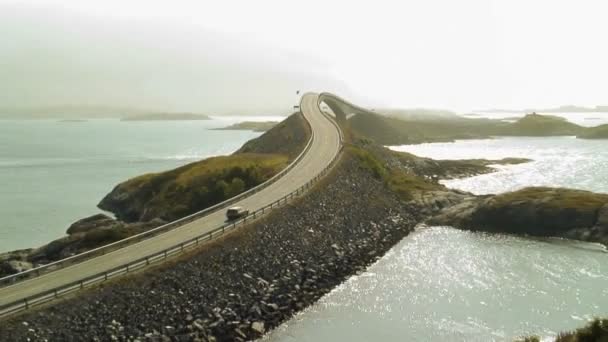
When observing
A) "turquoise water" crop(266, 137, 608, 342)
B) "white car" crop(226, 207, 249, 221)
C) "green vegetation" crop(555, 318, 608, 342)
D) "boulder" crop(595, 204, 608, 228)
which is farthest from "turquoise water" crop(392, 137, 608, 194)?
"green vegetation" crop(555, 318, 608, 342)

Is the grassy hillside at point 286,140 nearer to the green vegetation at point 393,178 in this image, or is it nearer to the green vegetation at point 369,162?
the green vegetation at point 369,162

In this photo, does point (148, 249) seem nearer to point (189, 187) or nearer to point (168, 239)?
point (168, 239)

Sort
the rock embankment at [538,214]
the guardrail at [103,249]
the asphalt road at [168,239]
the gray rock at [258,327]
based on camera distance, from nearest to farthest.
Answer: the asphalt road at [168,239]
the guardrail at [103,249]
the gray rock at [258,327]
the rock embankment at [538,214]

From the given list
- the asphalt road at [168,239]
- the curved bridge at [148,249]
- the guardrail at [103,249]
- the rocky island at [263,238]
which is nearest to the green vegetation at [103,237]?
the rocky island at [263,238]

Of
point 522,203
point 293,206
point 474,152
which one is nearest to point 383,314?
point 293,206

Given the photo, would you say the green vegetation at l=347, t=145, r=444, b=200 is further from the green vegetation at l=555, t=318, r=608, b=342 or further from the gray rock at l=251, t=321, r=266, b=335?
the green vegetation at l=555, t=318, r=608, b=342
